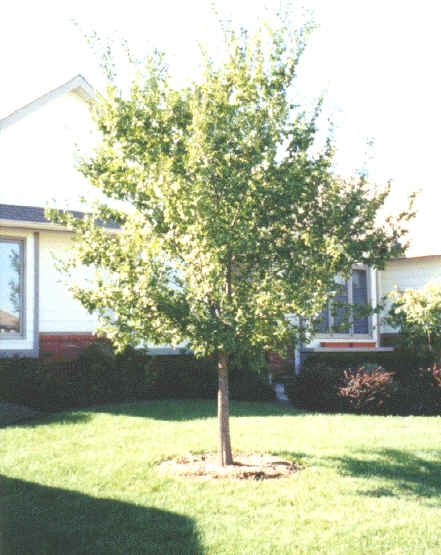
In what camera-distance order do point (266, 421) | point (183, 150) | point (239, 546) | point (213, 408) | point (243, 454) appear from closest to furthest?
point (239, 546) < point (183, 150) < point (243, 454) < point (266, 421) < point (213, 408)

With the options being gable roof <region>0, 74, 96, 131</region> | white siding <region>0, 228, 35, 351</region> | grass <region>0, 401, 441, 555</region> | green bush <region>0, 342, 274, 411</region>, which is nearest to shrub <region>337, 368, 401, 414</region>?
grass <region>0, 401, 441, 555</region>

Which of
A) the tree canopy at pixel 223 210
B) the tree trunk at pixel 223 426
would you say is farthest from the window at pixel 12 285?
the tree trunk at pixel 223 426

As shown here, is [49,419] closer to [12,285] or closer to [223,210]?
[12,285]

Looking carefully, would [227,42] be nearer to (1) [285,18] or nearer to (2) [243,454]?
(1) [285,18]

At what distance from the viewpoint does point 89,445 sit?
8.59 metres

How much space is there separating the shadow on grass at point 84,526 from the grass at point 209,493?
10 millimetres

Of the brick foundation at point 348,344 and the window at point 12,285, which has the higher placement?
the window at point 12,285

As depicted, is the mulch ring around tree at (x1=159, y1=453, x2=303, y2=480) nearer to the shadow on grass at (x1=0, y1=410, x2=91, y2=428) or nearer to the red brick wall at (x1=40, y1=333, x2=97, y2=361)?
the shadow on grass at (x1=0, y1=410, x2=91, y2=428)

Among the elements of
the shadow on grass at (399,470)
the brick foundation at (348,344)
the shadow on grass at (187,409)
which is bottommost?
the shadow on grass at (399,470)

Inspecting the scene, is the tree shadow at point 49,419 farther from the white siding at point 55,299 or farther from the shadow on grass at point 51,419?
the white siding at point 55,299

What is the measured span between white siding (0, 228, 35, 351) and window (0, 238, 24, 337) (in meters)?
0.10

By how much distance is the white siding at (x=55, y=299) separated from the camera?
12797 millimetres

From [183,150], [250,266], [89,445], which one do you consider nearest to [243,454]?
[89,445]

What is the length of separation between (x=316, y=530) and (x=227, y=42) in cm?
529
